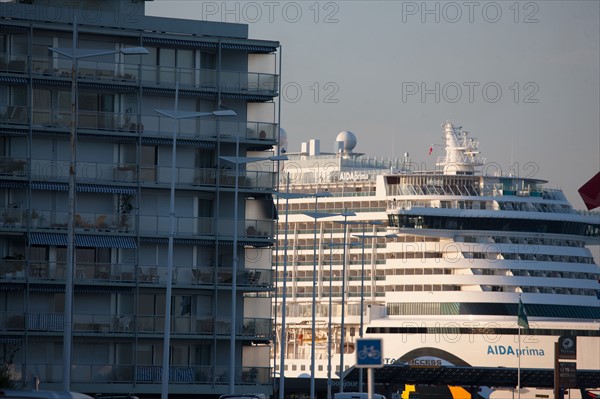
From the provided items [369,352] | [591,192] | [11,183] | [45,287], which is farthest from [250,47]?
[369,352]

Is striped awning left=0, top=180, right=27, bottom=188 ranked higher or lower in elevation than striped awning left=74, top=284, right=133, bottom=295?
higher

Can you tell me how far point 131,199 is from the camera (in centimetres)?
6825

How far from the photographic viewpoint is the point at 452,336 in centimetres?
10569

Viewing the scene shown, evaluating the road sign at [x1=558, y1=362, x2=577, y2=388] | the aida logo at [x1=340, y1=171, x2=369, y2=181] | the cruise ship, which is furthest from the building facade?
the aida logo at [x1=340, y1=171, x2=369, y2=181]

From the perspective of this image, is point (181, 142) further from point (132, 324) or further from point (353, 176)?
point (353, 176)

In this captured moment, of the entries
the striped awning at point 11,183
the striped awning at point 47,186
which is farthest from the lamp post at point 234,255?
the striped awning at point 11,183

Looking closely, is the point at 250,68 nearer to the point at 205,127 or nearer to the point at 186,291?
the point at 205,127

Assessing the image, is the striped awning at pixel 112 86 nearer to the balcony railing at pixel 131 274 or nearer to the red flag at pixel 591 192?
the balcony railing at pixel 131 274

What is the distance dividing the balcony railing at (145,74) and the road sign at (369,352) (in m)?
38.7

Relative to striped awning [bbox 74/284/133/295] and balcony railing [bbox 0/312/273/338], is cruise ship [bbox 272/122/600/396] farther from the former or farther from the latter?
striped awning [bbox 74/284/133/295]

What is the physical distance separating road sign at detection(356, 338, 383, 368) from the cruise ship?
7165cm

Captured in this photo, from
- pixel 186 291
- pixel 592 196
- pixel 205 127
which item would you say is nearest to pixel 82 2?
pixel 205 127

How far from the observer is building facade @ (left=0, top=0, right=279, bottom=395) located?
65.4 m

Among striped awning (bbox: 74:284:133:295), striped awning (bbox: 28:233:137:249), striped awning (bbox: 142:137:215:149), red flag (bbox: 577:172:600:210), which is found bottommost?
striped awning (bbox: 74:284:133:295)
